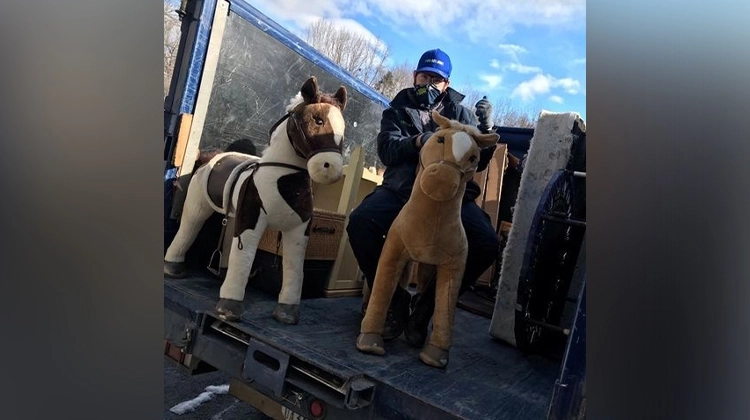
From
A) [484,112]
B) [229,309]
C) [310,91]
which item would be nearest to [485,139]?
[310,91]

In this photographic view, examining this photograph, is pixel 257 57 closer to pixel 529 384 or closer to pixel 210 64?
pixel 210 64

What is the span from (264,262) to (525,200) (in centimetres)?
157

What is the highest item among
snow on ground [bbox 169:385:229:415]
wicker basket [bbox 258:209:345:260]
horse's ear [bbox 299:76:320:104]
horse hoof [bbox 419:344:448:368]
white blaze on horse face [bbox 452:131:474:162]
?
horse's ear [bbox 299:76:320:104]

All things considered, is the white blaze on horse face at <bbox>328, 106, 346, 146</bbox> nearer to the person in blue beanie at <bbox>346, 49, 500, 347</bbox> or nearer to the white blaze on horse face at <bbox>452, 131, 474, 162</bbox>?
the person in blue beanie at <bbox>346, 49, 500, 347</bbox>

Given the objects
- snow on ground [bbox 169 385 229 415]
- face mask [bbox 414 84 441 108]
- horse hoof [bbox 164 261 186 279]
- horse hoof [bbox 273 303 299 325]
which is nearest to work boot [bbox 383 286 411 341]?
horse hoof [bbox 273 303 299 325]

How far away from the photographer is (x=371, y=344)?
1966 millimetres

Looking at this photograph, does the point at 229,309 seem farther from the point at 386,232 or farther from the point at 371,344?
the point at 386,232

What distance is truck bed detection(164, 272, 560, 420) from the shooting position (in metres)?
1.55

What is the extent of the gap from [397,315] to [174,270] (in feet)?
4.44

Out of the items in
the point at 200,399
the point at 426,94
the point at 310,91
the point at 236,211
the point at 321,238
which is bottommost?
the point at 200,399

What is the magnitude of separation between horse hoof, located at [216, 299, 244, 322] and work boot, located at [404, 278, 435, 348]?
0.82 m
